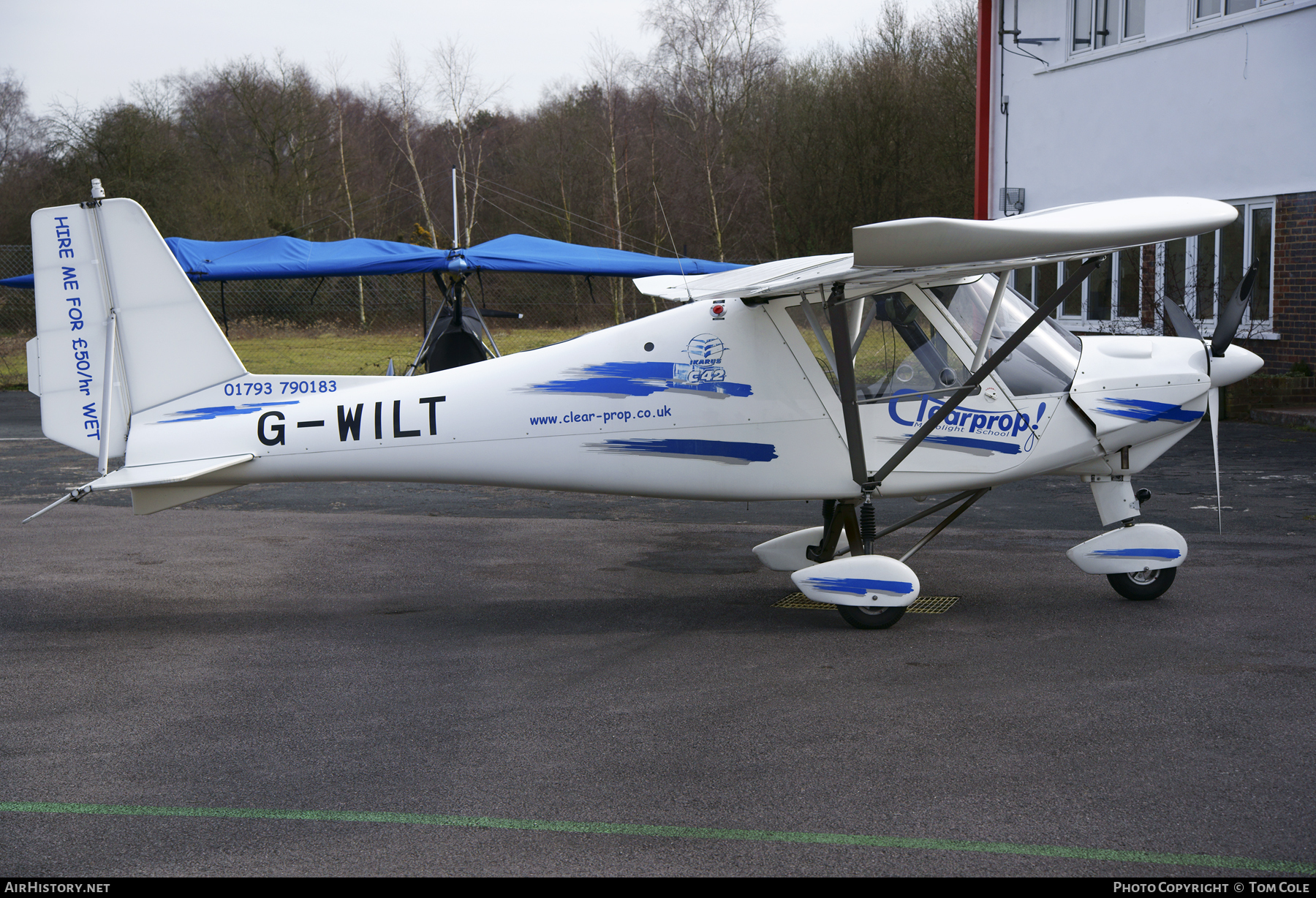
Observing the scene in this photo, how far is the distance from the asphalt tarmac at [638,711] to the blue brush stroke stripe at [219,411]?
4.00 feet

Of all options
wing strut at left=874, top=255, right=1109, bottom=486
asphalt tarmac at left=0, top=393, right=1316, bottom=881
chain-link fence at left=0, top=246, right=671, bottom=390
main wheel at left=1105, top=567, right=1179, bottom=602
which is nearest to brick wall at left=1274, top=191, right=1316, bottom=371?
asphalt tarmac at left=0, top=393, right=1316, bottom=881

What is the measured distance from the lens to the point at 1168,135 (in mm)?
16766

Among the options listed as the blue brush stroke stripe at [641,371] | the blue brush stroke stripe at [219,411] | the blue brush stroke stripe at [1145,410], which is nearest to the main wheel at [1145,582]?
the blue brush stroke stripe at [1145,410]

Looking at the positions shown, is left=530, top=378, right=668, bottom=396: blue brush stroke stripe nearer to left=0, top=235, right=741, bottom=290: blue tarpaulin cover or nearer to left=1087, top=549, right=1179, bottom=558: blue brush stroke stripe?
left=1087, top=549, right=1179, bottom=558: blue brush stroke stripe

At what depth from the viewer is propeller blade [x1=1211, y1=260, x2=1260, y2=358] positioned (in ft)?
21.0

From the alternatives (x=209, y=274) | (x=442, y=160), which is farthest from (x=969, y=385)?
(x=442, y=160)

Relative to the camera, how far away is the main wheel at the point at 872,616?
20.1 feet

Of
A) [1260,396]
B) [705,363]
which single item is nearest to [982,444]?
[705,363]

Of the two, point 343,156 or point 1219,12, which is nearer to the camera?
point 1219,12

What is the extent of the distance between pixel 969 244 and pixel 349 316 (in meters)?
27.0

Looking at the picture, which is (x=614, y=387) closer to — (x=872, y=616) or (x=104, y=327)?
(x=872, y=616)

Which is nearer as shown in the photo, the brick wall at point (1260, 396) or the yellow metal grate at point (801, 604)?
the yellow metal grate at point (801, 604)

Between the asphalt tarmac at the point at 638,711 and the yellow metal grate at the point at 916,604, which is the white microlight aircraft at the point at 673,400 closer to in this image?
the yellow metal grate at the point at 916,604

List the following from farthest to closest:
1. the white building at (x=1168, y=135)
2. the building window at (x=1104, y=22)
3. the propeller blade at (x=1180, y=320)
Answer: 1. the building window at (x=1104, y=22)
2. the white building at (x=1168, y=135)
3. the propeller blade at (x=1180, y=320)
